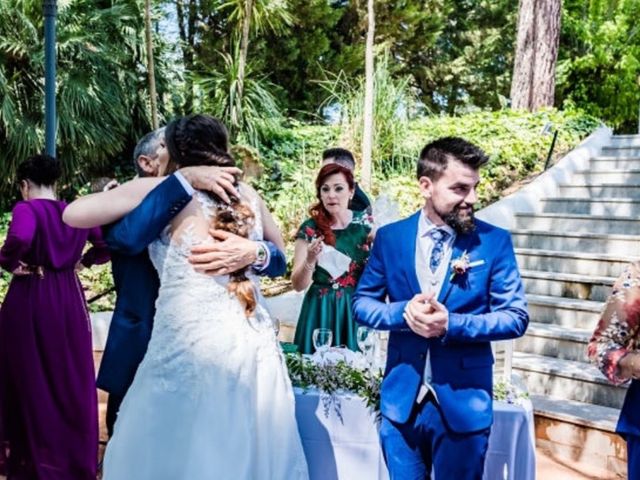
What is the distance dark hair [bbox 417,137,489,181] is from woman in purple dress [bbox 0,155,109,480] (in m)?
2.38

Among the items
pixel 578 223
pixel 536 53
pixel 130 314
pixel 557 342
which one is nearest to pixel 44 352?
pixel 130 314

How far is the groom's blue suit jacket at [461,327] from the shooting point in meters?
2.61

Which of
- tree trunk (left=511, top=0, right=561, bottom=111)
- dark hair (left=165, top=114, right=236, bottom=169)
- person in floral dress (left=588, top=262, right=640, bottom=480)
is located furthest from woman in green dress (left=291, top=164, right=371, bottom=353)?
tree trunk (left=511, top=0, right=561, bottom=111)

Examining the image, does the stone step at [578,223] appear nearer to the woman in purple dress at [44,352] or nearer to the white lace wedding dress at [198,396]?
the woman in purple dress at [44,352]

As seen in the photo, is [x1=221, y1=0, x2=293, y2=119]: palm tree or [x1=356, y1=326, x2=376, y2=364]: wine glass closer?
[x1=356, y1=326, x2=376, y2=364]: wine glass

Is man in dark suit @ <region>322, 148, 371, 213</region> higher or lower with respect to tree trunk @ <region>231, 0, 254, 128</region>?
lower

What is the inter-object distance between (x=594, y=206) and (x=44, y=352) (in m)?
6.32

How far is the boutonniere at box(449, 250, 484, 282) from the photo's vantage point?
2.62m

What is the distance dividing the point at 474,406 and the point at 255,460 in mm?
859

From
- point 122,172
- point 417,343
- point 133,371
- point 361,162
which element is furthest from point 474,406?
point 122,172

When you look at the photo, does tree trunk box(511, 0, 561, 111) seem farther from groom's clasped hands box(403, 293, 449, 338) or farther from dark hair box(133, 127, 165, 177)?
groom's clasped hands box(403, 293, 449, 338)

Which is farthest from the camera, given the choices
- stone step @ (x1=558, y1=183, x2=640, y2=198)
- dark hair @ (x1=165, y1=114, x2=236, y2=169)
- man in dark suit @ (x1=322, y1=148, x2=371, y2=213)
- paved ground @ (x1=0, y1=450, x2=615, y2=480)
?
stone step @ (x1=558, y1=183, x2=640, y2=198)

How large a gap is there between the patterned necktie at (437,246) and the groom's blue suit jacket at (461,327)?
6cm

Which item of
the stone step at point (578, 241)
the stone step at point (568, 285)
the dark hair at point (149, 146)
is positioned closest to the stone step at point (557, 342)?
the stone step at point (568, 285)
